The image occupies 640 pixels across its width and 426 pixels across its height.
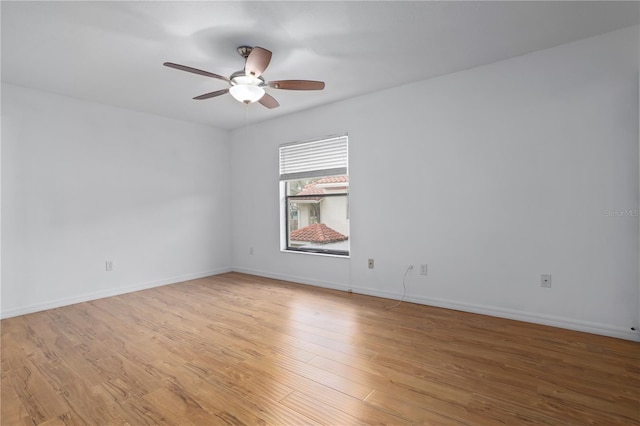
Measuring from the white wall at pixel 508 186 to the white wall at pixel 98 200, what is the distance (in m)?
2.19

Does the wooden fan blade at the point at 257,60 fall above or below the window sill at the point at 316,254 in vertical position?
above

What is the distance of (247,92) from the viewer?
2.66m

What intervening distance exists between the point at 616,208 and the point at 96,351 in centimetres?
422

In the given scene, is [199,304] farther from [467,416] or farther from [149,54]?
[467,416]

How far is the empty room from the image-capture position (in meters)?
1.95

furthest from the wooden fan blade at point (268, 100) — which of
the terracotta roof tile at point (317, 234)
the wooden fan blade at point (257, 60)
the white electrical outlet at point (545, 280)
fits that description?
the white electrical outlet at point (545, 280)

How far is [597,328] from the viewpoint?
2619mm

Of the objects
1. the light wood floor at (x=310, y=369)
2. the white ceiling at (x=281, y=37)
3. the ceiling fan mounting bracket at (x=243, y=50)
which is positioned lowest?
the light wood floor at (x=310, y=369)

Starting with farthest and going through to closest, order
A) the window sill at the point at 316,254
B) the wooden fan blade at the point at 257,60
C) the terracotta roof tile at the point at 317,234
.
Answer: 1. the terracotta roof tile at the point at 317,234
2. the window sill at the point at 316,254
3. the wooden fan blade at the point at 257,60

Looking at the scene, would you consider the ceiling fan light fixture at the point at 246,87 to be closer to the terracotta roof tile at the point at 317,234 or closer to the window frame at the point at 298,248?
the window frame at the point at 298,248

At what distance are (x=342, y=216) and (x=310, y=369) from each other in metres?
2.40

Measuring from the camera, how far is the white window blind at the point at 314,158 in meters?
4.18

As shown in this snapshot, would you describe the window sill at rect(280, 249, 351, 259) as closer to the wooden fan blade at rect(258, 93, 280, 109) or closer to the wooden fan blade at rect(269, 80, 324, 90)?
the wooden fan blade at rect(258, 93, 280, 109)

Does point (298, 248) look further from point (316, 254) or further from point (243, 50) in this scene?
point (243, 50)
